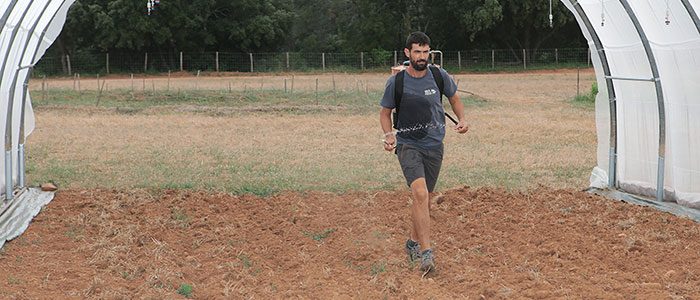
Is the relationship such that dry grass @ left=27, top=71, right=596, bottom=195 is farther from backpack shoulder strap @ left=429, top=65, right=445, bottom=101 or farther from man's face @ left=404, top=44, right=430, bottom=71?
man's face @ left=404, top=44, right=430, bottom=71

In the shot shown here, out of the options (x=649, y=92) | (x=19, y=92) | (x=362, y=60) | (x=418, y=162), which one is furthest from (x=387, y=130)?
(x=362, y=60)

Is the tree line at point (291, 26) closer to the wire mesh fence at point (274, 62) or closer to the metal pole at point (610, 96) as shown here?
the wire mesh fence at point (274, 62)

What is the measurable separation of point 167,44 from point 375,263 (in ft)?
125

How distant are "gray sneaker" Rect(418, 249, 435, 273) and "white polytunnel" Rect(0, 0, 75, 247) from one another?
4.13 metres

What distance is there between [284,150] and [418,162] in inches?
306

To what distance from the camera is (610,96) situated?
356 inches

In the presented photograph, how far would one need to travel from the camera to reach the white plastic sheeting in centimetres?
771

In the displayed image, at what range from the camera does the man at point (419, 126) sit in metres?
5.84

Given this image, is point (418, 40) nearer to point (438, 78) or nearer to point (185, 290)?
point (438, 78)

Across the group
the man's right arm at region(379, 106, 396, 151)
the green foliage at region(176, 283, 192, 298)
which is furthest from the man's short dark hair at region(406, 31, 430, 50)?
the green foliage at region(176, 283, 192, 298)

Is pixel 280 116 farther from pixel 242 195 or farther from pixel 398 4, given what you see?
pixel 398 4

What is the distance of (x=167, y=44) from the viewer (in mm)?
42219

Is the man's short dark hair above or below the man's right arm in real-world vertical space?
above

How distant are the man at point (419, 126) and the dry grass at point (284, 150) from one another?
12.4 ft
